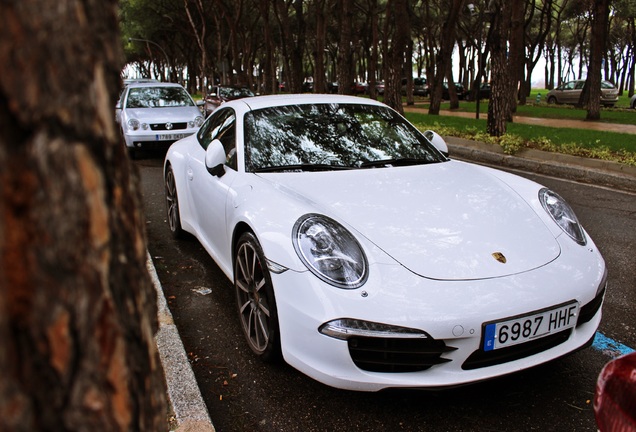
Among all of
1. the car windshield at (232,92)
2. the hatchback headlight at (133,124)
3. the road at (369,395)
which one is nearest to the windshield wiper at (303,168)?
the road at (369,395)

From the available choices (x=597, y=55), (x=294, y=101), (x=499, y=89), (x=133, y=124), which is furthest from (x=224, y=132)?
(x=597, y=55)

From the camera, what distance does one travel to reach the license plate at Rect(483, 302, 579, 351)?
244 cm

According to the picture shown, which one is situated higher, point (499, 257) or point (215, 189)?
point (215, 189)

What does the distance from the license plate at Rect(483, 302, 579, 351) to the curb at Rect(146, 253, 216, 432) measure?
4.14 ft

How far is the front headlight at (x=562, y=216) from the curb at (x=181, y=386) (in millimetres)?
2126

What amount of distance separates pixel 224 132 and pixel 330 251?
1901mm

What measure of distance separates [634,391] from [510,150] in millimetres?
9082

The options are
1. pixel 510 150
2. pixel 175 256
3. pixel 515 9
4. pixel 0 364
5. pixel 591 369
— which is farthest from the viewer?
pixel 515 9

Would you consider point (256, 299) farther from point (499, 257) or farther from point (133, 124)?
point (133, 124)

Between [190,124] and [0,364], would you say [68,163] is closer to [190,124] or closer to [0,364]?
[0,364]

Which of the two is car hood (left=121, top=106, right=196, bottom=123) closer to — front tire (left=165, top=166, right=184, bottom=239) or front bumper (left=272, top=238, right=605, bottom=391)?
front tire (left=165, top=166, right=184, bottom=239)

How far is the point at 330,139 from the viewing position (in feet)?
12.7

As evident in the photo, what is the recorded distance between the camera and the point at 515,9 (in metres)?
12.8

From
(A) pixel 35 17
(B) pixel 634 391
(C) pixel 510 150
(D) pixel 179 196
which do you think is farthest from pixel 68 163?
(C) pixel 510 150
